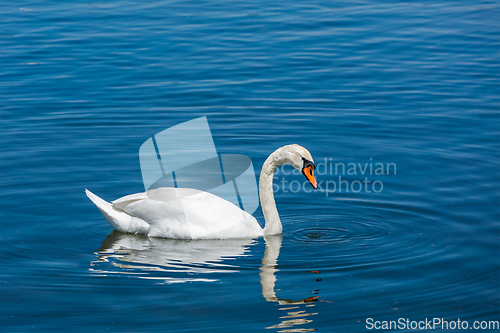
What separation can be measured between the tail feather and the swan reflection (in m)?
0.12

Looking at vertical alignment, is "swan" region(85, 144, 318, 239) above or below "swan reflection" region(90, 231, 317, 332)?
above

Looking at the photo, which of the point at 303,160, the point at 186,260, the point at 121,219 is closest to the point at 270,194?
the point at 303,160

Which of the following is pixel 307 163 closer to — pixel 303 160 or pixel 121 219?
pixel 303 160

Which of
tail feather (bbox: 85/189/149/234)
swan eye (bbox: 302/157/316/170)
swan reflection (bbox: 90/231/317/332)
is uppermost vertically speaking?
swan eye (bbox: 302/157/316/170)

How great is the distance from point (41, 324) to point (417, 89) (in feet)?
38.3

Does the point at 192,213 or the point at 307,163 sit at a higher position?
the point at 307,163

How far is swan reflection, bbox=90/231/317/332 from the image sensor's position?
7.75m

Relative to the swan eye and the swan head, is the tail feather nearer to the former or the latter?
the swan head

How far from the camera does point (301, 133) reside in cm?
1386

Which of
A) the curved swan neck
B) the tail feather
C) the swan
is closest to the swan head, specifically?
the swan

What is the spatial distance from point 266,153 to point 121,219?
12.6 feet

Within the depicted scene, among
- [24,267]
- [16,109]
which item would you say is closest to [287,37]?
[16,109]

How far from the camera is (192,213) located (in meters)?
9.53

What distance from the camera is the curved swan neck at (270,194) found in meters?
9.64
